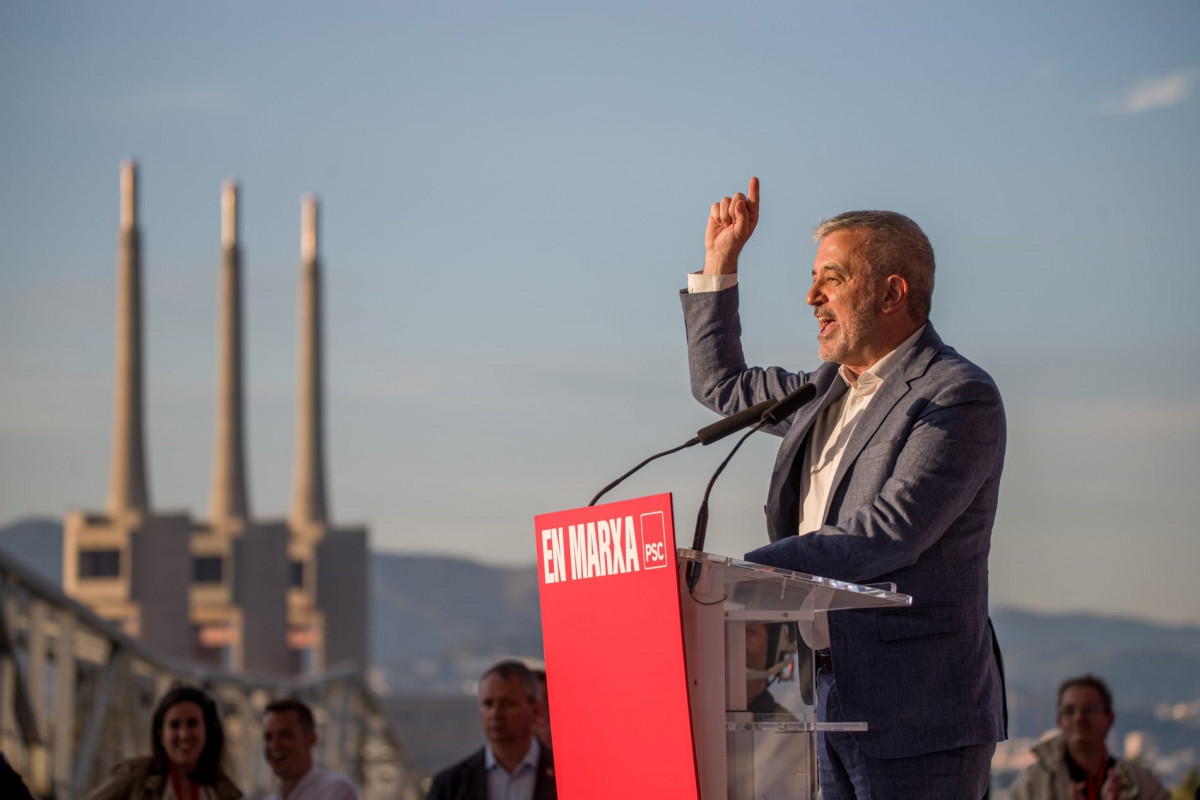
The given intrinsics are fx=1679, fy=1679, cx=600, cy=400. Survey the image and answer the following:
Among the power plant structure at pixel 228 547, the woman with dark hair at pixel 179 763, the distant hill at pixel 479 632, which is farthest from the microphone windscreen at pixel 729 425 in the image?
the power plant structure at pixel 228 547

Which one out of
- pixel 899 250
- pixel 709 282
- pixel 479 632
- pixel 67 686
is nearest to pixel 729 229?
pixel 709 282

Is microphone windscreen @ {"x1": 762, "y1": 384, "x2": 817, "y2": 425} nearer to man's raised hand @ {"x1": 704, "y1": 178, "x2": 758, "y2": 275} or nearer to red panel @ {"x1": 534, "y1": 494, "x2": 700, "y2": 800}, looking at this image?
red panel @ {"x1": 534, "y1": 494, "x2": 700, "y2": 800}

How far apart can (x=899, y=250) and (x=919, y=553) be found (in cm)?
60

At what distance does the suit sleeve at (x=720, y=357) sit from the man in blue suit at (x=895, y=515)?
0.84 ft

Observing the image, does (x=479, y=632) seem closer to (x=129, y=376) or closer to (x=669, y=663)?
(x=129, y=376)

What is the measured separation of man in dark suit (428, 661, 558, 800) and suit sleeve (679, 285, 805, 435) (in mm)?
2803

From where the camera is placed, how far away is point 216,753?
5.79 m

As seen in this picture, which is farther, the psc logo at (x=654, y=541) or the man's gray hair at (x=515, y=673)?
the man's gray hair at (x=515, y=673)

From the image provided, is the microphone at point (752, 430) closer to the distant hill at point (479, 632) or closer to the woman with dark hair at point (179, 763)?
the woman with dark hair at point (179, 763)

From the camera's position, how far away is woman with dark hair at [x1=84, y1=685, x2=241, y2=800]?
568cm

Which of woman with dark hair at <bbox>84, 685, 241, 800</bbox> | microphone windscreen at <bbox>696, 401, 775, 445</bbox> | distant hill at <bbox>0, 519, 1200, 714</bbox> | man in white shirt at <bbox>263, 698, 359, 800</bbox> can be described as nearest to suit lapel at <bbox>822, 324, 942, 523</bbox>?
microphone windscreen at <bbox>696, 401, 775, 445</bbox>

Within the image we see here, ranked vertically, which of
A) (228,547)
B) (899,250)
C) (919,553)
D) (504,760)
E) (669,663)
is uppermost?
(228,547)

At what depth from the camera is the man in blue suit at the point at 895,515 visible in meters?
2.62

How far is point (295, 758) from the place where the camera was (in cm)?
622
